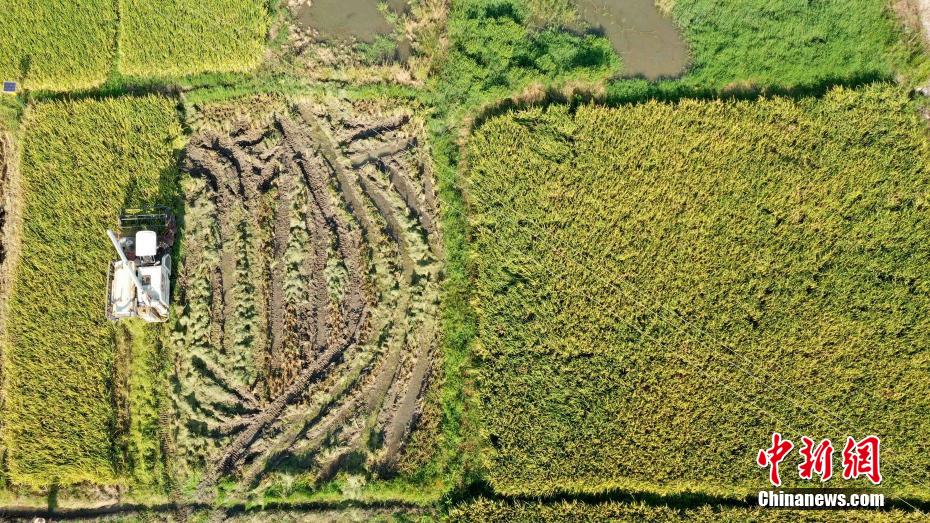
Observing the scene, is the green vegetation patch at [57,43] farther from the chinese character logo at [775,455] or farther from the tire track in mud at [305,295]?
the chinese character logo at [775,455]

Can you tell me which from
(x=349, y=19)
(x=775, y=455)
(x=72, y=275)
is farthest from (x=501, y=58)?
(x=72, y=275)

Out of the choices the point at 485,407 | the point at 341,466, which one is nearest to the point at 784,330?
the point at 485,407

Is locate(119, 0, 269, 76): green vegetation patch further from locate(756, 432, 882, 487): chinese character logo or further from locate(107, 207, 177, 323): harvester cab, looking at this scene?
locate(756, 432, 882, 487): chinese character logo

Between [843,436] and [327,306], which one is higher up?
[327,306]

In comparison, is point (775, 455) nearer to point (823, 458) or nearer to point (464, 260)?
point (823, 458)

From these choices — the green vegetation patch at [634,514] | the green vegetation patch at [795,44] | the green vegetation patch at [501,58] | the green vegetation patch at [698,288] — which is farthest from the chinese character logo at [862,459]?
the green vegetation patch at [501,58]

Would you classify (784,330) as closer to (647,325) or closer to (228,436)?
Answer: (647,325)
